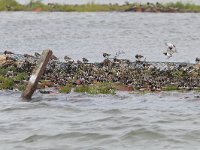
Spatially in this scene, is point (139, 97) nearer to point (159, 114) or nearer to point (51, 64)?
point (159, 114)

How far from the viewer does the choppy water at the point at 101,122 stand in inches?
721

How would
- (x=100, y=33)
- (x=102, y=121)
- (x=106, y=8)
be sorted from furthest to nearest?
(x=106, y=8), (x=100, y=33), (x=102, y=121)

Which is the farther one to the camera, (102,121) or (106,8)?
(106,8)

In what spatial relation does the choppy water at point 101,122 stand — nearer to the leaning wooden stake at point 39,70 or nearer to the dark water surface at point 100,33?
the leaning wooden stake at point 39,70

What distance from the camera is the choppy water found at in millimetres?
18312

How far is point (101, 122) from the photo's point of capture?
20.7 meters

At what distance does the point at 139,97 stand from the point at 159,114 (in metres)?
2.36

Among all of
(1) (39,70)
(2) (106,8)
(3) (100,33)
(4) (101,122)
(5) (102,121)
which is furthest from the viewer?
(2) (106,8)

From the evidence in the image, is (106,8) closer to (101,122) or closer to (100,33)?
(100,33)

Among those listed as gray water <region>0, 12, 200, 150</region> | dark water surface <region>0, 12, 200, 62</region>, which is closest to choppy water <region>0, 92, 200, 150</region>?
gray water <region>0, 12, 200, 150</region>

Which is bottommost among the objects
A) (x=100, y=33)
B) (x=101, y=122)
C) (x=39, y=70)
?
(x=100, y=33)

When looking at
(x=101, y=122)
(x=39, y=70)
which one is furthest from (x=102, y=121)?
(x=39, y=70)

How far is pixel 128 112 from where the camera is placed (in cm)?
2178

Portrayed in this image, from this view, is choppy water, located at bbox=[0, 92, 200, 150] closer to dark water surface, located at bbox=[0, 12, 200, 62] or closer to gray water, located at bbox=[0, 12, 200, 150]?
gray water, located at bbox=[0, 12, 200, 150]
